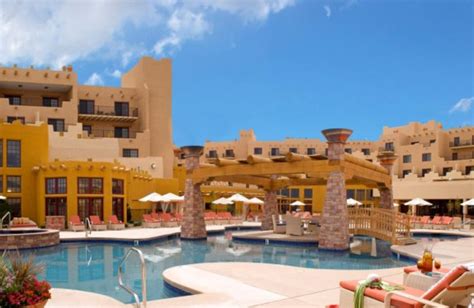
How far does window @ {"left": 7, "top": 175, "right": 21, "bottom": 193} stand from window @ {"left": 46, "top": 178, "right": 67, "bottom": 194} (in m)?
2.07

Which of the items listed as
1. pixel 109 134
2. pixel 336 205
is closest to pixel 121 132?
pixel 109 134

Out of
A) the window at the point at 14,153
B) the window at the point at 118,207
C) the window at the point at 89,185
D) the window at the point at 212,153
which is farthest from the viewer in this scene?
the window at the point at 212,153

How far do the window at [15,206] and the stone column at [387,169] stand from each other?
2140 centimetres

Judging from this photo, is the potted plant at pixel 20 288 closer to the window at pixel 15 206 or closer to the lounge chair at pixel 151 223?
the lounge chair at pixel 151 223

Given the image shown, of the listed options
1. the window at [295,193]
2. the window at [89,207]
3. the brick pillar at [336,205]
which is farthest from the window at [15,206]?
the window at [295,193]

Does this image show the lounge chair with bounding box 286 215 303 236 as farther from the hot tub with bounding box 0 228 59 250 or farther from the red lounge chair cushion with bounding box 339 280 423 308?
the red lounge chair cushion with bounding box 339 280 423 308

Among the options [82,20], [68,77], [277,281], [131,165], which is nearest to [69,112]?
[68,77]

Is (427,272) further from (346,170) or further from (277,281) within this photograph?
(346,170)

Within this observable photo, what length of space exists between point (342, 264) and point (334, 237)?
2720mm

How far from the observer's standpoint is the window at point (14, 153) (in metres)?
27.7

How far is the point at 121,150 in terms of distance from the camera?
42.3 metres

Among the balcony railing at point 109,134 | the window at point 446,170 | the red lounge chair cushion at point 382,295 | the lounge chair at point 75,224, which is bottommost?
the lounge chair at point 75,224

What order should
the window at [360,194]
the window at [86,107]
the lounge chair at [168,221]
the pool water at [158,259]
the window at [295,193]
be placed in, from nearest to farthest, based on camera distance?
1. the pool water at [158,259]
2. the lounge chair at [168,221]
3. the window at [86,107]
4. the window at [360,194]
5. the window at [295,193]

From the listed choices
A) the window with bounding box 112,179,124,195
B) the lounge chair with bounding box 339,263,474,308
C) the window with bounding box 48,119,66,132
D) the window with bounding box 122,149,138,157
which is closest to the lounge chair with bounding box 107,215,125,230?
the window with bounding box 112,179,124,195
